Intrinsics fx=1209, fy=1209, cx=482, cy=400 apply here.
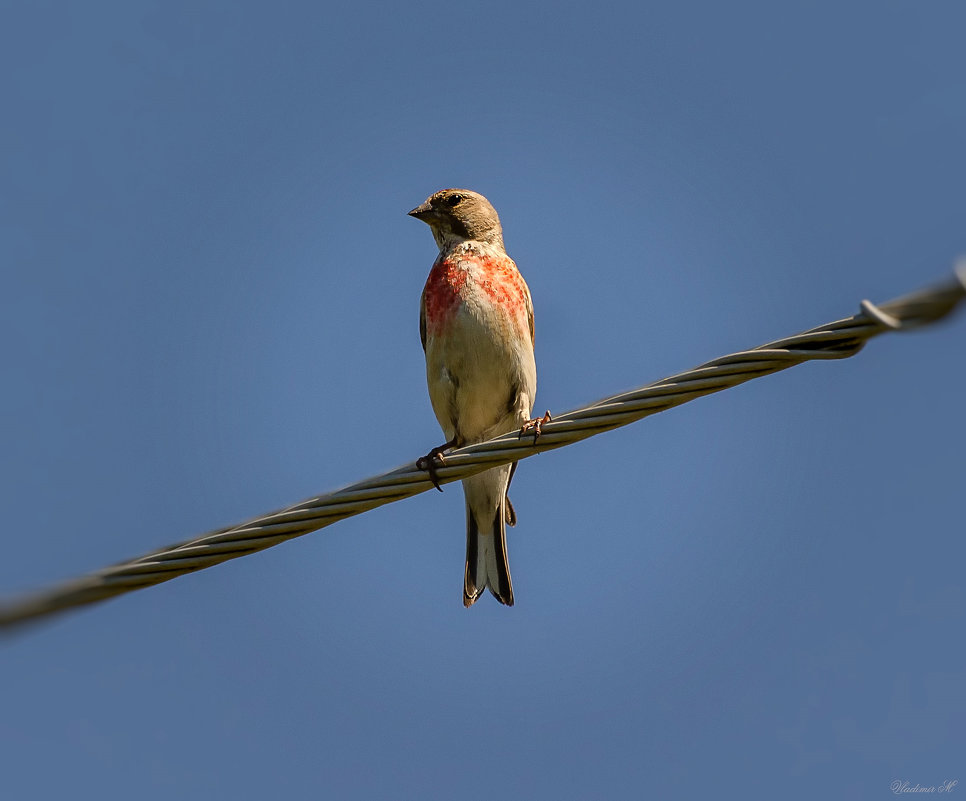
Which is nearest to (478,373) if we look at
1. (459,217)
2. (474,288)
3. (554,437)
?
(474,288)

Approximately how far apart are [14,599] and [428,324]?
15.0 feet

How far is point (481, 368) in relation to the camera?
298 inches

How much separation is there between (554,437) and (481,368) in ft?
9.20

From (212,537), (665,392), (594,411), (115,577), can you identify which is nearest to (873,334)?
(665,392)

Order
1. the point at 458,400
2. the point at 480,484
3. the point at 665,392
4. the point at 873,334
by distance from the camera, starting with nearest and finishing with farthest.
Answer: the point at 873,334 < the point at 665,392 < the point at 458,400 < the point at 480,484

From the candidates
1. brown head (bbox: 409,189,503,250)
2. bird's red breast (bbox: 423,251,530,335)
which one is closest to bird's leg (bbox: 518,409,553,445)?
bird's red breast (bbox: 423,251,530,335)

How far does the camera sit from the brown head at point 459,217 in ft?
28.1

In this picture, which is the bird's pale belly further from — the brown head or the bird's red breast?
the brown head

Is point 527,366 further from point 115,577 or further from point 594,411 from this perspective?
point 115,577

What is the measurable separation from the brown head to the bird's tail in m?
1.68

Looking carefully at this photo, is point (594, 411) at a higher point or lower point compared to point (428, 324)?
lower

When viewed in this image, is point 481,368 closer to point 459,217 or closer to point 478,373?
point 478,373

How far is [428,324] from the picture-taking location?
25.8ft

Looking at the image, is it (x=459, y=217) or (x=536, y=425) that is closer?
(x=536, y=425)
